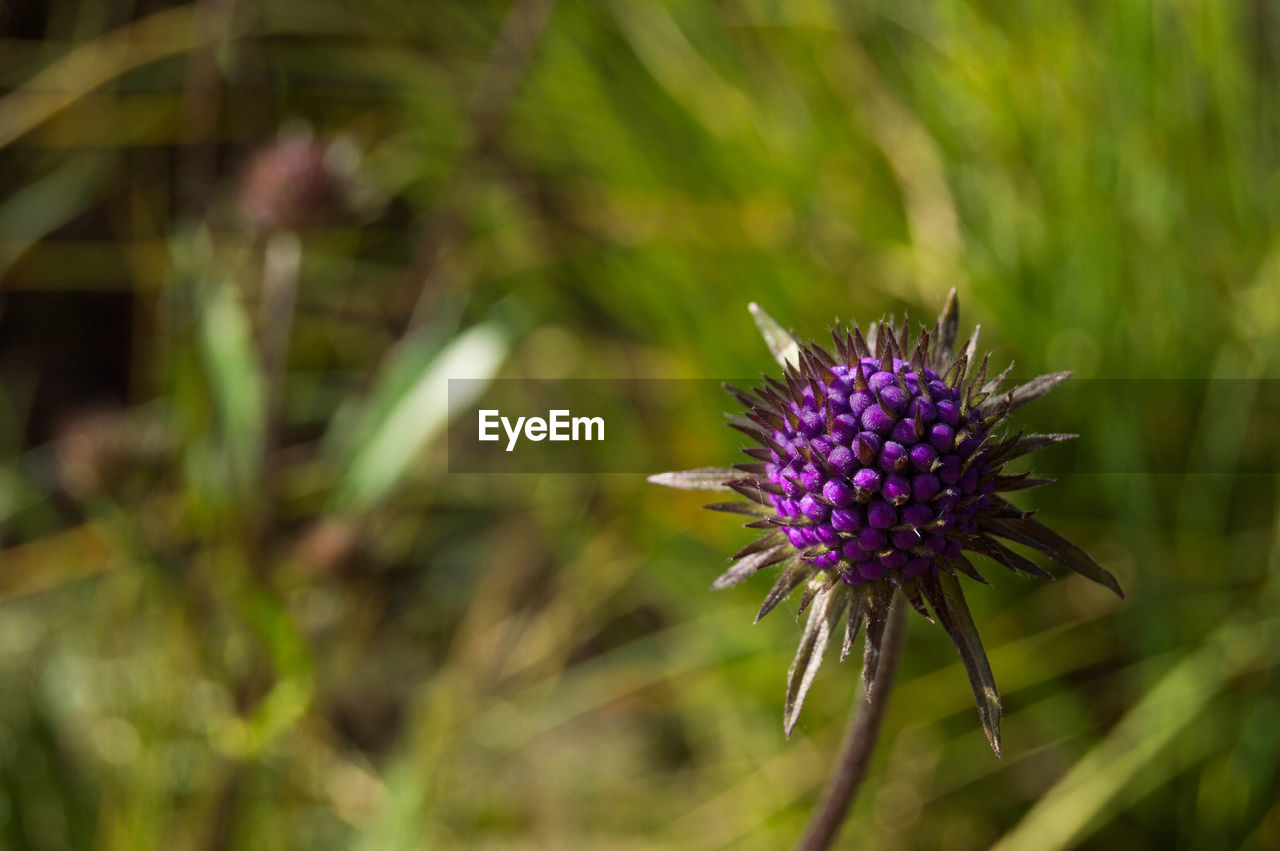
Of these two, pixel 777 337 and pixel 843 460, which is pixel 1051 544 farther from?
pixel 777 337

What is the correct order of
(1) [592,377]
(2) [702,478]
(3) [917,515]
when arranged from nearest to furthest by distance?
(3) [917,515]
(2) [702,478]
(1) [592,377]

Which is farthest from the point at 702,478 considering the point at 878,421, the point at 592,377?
the point at 592,377

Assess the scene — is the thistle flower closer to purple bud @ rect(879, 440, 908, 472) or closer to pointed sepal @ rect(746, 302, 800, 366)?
purple bud @ rect(879, 440, 908, 472)

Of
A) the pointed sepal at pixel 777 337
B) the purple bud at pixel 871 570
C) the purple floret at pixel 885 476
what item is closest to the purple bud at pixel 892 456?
the purple floret at pixel 885 476

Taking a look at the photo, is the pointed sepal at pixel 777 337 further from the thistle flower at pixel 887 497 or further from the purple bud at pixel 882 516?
the purple bud at pixel 882 516

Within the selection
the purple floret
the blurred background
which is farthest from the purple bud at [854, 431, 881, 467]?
the blurred background

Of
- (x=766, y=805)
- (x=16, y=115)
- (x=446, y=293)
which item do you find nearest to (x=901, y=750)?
(x=766, y=805)
